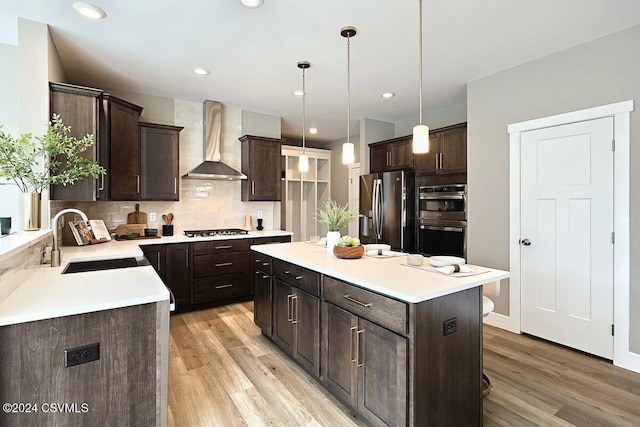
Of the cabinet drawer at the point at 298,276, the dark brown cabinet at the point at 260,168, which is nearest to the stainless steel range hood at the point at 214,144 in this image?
the dark brown cabinet at the point at 260,168

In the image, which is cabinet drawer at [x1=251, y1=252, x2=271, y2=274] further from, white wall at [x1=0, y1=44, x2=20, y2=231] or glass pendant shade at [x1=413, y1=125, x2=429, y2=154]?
white wall at [x1=0, y1=44, x2=20, y2=231]

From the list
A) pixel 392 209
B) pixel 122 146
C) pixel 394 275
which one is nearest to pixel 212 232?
pixel 122 146

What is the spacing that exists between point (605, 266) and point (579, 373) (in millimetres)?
918

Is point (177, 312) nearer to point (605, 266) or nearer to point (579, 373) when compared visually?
point (579, 373)

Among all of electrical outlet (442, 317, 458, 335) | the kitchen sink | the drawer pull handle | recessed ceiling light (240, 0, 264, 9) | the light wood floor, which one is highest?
recessed ceiling light (240, 0, 264, 9)

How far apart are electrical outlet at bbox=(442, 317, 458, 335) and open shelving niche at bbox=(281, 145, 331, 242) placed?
491 centimetres

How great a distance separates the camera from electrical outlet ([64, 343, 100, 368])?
4.32ft

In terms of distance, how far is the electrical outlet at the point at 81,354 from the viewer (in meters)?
1.32

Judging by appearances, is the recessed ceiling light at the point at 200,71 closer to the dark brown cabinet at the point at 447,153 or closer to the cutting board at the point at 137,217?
the cutting board at the point at 137,217

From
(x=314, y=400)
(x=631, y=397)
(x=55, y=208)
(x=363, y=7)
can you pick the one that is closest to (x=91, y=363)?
(x=314, y=400)

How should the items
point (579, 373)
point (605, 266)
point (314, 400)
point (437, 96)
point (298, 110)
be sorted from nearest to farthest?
point (314, 400)
point (579, 373)
point (605, 266)
point (437, 96)
point (298, 110)

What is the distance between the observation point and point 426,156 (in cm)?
448

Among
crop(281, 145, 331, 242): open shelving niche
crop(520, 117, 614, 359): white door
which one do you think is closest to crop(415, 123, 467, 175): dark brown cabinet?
crop(520, 117, 614, 359): white door

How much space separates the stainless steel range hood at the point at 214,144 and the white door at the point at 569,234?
3.52 meters
